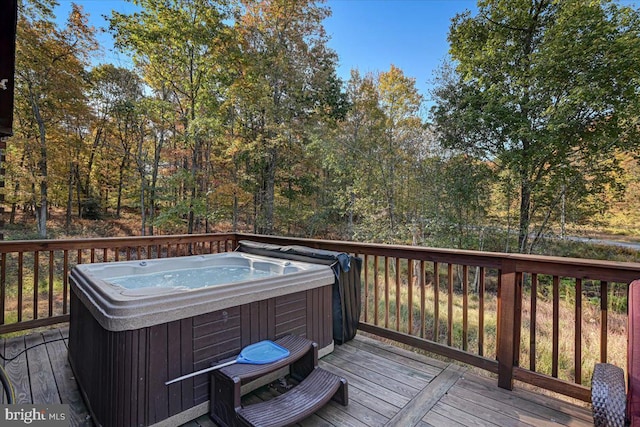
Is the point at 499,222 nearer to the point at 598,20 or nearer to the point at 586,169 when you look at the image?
the point at 586,169

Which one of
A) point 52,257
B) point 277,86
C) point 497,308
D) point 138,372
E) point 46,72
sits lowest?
point 138,372

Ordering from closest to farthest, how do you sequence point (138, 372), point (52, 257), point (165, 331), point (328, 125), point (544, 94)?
point (138, 372) < point (165, 331) < point (52, 257) < point (544, 94) < point (328, 125)

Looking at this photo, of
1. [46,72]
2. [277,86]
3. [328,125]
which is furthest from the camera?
[328,125]

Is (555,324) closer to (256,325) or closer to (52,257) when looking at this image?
(256,325)

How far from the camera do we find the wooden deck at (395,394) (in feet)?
5.71

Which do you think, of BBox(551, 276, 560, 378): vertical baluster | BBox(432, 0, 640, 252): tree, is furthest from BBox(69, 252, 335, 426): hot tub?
BBox(432, 0, 640, 252): tree

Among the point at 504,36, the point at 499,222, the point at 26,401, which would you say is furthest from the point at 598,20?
the point at 26,401

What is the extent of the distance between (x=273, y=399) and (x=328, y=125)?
8.25 m

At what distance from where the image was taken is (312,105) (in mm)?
8766

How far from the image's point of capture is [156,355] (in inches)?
60.6

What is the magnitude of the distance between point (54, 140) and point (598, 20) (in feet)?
39.6
